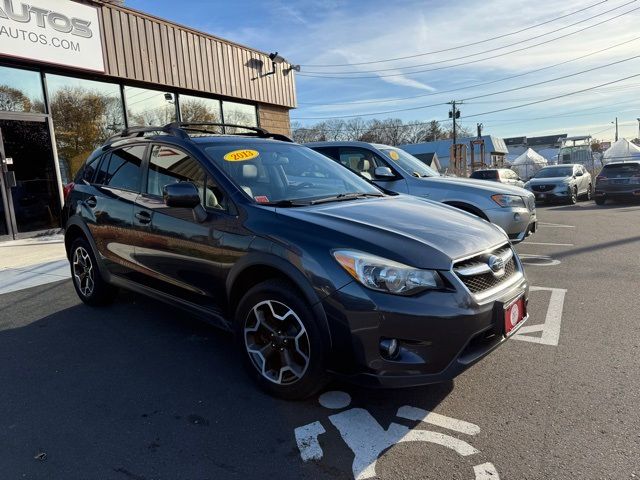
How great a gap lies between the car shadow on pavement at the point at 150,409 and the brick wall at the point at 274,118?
11.3 metres

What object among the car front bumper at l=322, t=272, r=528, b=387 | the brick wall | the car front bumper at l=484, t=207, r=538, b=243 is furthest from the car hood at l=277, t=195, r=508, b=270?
the brick wall

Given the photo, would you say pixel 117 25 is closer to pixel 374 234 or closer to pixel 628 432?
pixel 374 234

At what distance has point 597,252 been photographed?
7.04 m

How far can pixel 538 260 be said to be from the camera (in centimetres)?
667

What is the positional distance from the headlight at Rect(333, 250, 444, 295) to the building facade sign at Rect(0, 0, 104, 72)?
883 cm

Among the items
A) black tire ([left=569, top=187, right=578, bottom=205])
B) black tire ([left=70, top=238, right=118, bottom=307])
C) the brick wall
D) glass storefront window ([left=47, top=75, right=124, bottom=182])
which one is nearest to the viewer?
black tire ([left=70, top=238, right=118, bottom=307])

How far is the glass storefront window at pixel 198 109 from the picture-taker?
480 inches

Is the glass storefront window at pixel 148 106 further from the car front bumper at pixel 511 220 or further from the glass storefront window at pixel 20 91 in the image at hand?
the car front bumper at pixel 511 220

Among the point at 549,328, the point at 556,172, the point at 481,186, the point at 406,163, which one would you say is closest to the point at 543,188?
the point at 556,172

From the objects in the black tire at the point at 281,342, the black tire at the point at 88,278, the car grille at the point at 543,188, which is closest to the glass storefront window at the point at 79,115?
the black tire at the point at 88,278

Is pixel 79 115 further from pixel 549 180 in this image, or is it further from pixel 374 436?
pixel 549 180

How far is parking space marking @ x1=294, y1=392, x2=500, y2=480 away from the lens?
2.30 m

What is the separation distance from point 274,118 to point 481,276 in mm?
13389

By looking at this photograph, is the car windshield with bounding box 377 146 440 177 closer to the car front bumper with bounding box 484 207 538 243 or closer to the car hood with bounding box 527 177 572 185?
the car front bumper with bounding box 484 207 538 243
